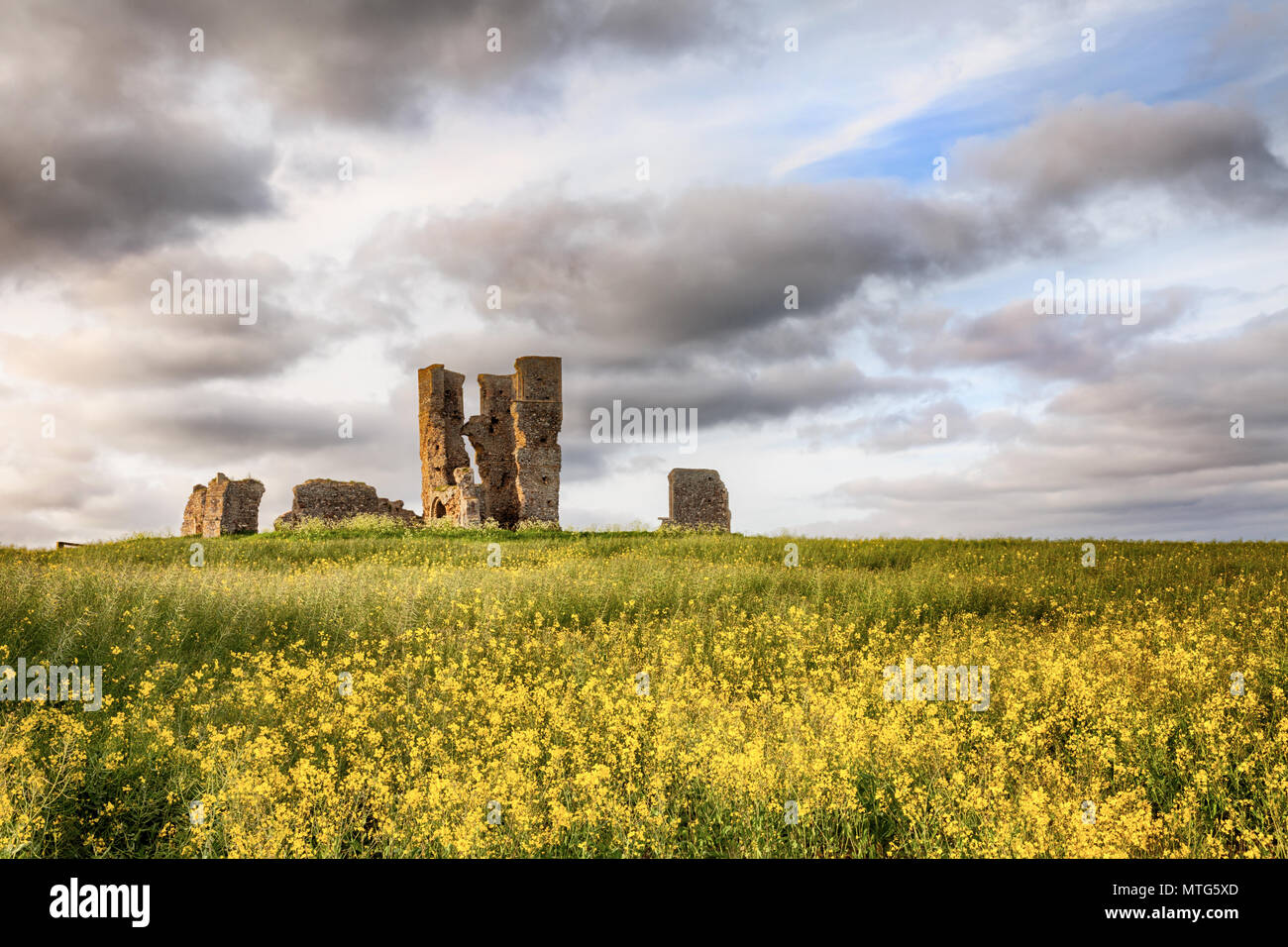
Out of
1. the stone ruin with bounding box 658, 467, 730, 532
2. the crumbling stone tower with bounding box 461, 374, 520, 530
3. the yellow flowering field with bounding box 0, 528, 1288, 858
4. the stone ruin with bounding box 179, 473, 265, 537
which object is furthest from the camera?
the crumbling stone tower with bounding box 461, 374, 520, 530

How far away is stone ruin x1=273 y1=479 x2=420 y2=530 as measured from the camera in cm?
3512

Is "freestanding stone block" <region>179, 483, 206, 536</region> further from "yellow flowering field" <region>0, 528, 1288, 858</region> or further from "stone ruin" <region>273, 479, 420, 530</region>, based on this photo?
"yellow flowering field" <region>0, 528, 1288, 858</region>

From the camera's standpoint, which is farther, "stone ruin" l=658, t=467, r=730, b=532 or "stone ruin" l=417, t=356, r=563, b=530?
"stone ruin" l=417, t=356, r=563, b=530

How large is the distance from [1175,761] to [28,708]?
353 inches

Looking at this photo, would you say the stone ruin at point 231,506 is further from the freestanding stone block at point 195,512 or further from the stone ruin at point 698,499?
the stone ruin at point 698,499

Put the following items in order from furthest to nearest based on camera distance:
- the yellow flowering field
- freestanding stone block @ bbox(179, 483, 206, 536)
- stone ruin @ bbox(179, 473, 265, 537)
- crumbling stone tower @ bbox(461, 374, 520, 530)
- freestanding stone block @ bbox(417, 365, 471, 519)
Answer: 1. crumbling stone tower @ bbox(461, 374, 520, 530)
2. freestanding stone block @ bbox(417, 365, 471, 519)
3. freestanding stone block @ bbox(179, 483, 206, 536)
4. stone ruin @ bbox(179, 473, 265, 537)
5. the yellow flowering field

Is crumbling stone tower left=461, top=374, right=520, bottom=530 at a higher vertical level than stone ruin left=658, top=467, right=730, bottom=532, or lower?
higher

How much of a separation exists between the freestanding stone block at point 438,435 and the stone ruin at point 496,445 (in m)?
0.05

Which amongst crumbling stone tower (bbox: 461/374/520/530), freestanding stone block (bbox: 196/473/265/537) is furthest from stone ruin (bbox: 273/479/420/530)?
crumbling stone tower (bbox: 461/374/520/530)

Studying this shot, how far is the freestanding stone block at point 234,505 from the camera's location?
→ 111ft

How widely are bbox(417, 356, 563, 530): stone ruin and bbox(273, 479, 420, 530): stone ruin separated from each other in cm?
283

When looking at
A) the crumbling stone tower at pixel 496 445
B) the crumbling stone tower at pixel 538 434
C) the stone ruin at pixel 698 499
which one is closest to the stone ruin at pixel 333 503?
the crumbling stone tower at pixel 496 445

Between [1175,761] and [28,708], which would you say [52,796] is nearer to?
[28,708]
